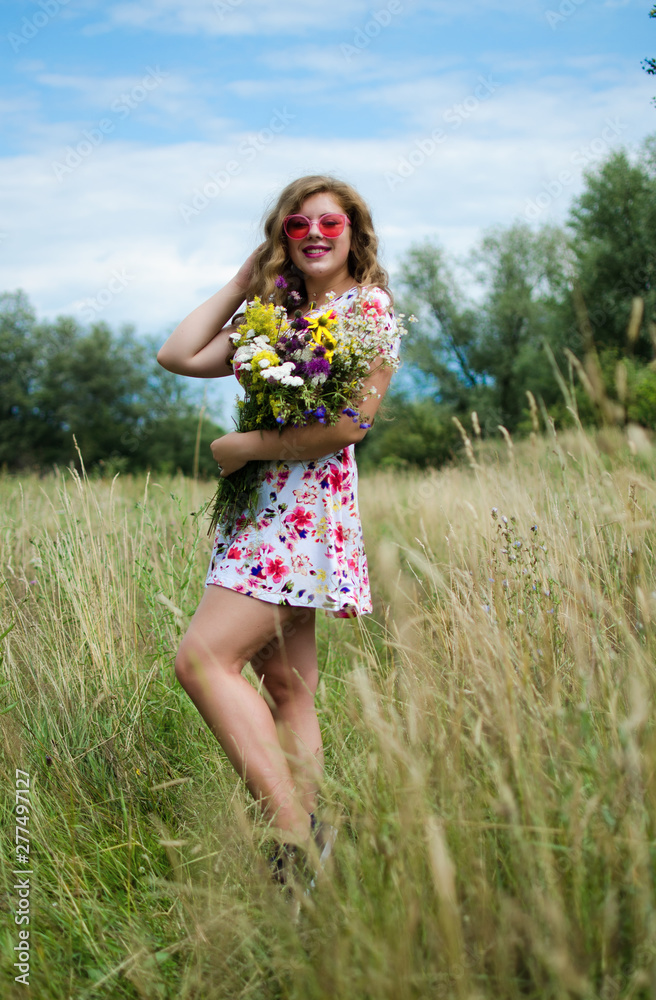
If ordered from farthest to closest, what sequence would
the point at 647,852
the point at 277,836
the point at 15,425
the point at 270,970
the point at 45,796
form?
the point at 15,425
the point at 45,796
the point at 277,836
the point at 270,970
the point at 647,852

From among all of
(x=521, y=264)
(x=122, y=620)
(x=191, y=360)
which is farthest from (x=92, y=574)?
(x=521, y=264)

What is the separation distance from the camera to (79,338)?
35656 mm

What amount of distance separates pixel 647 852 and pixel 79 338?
38066 mm

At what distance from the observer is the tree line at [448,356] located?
1997 cm

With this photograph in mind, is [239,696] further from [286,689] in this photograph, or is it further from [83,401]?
[83,401]

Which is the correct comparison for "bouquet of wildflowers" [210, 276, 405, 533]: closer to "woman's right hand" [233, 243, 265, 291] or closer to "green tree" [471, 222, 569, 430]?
"woman's right hand" [233, 243, 265, 291]

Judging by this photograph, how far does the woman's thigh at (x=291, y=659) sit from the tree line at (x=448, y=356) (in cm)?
858

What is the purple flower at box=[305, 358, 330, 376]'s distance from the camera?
1.92 metres

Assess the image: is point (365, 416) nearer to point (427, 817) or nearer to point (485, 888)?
point (427, 817)

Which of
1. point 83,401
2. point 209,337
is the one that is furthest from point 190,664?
point 83,401

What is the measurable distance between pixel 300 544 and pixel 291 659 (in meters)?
0.49

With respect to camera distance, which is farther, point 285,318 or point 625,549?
point 625,549

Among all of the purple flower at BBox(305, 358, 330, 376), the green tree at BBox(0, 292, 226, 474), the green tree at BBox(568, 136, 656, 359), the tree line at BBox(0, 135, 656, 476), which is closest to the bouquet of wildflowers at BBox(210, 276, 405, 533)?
the purple flower at BBox(305, 358, 330, 376)

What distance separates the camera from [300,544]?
2.08 m
